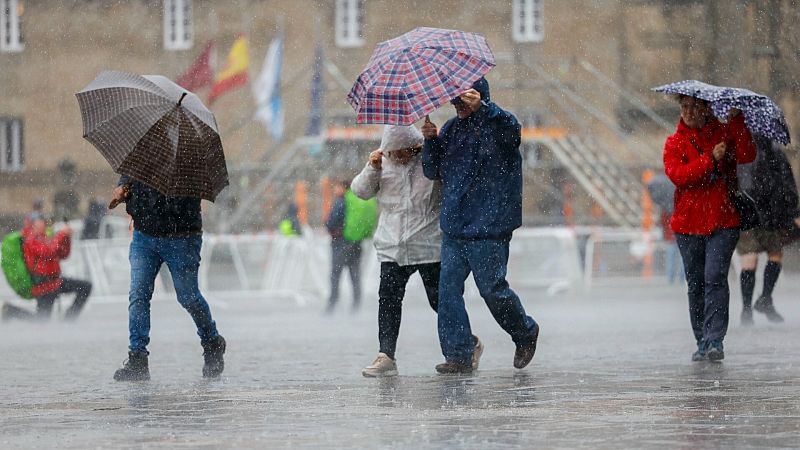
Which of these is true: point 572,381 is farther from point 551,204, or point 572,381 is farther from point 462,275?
point 551,204

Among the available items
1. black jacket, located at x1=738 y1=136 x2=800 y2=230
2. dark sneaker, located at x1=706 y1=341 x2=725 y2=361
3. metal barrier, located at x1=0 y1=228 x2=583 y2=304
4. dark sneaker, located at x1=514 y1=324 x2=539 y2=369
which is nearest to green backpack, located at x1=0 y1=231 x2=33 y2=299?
metal barrier, located at x1=0 y1=228 x2=583 y2=304

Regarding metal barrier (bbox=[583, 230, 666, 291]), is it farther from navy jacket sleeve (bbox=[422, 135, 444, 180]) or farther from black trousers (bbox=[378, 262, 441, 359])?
navy jacket sleeve (bbox=[422, 135, 444, 180])

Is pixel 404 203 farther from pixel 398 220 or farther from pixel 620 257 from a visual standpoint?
pixel 620 257

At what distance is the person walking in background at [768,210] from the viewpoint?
40.3 ft

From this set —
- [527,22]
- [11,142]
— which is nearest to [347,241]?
[527,22]

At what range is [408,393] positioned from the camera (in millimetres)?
8406

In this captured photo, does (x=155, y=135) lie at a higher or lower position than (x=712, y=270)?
higher

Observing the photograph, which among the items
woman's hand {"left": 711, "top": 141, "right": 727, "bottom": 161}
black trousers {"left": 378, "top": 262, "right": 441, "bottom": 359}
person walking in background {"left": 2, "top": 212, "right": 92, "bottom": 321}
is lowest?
person walking in background {"left": 2, "top": 212, "right": 92, "bottom": 321}

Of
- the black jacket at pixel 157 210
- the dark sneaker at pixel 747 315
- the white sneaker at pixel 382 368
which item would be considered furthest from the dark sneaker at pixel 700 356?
the dark sneaker at pixel 747 315

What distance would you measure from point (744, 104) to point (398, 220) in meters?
2.15

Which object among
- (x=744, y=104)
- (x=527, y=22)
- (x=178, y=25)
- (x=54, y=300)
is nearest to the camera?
(x=744, y=104)

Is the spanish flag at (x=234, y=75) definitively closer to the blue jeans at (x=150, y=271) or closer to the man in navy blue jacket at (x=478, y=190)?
the blue jeans at (x=150, y=271)

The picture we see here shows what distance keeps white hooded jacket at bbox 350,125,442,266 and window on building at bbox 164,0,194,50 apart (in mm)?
44174

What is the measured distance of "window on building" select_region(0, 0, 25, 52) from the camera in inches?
2200
